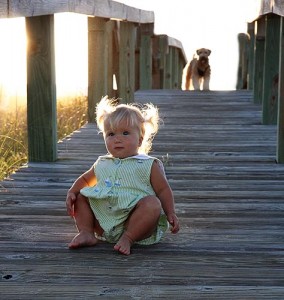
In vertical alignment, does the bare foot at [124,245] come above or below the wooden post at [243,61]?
below

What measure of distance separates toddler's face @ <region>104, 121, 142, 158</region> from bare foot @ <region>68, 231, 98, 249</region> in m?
0.39

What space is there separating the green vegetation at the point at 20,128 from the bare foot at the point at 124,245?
2.34 meters

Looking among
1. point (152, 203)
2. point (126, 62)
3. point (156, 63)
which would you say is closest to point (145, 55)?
point (156, 63)

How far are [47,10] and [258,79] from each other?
479cm

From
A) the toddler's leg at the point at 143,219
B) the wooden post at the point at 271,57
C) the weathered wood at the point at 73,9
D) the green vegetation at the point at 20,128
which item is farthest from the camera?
the wooden post at the point at 271,57

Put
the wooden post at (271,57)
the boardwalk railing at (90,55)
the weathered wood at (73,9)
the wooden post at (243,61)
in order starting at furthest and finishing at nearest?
the wooden post at (243,61), the wooden post at (271,57), the boardwalk railing at (90,55), the weathered wood at (73,9)

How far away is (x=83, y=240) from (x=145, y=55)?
9.45 meters

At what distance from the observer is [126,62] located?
28.4 feet

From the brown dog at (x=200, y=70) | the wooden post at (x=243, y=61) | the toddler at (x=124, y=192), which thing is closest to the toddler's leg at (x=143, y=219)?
the toddler at (x=124, y=192)

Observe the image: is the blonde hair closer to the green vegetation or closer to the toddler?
the toddler

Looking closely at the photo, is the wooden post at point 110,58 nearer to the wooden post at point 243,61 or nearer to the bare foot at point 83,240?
the bare foot at point 83,240

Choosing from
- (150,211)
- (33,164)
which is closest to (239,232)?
(150,211)

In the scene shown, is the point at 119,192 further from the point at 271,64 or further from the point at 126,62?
the point at 126,62

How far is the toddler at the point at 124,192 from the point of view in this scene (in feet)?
11.1
